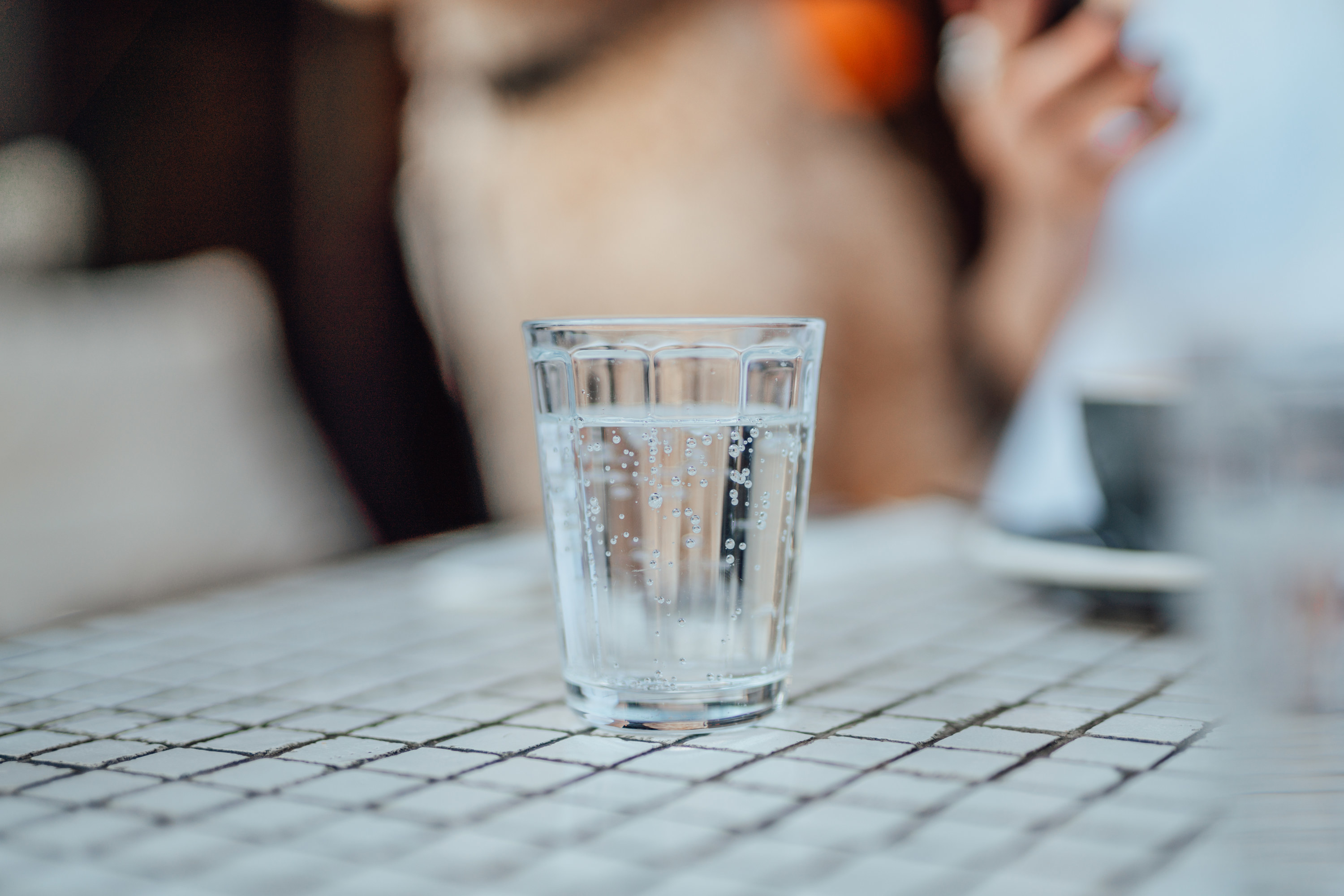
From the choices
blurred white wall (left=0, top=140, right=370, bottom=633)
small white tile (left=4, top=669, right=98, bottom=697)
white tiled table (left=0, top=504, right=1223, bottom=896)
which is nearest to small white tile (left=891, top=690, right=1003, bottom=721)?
white tiled table (left=0, top=504, right=1223, bottom=896)

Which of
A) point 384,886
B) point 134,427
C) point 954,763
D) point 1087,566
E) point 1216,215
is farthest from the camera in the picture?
point 1216,215

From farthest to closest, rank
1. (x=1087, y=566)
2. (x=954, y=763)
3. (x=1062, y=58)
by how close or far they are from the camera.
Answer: (x=1062, y=58), (x=1087, y=566), (x=954, y=763)

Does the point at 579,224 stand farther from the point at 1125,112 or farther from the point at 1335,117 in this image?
the point at 1335,117

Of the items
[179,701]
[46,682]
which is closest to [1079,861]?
[179,701]

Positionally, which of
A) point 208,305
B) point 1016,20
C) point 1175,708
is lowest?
point 1175,708

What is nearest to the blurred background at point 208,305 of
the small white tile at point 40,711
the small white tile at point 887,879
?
the small white tile at point 40,711

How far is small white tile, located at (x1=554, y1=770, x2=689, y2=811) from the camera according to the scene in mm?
401

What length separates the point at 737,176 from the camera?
1522 millimetres

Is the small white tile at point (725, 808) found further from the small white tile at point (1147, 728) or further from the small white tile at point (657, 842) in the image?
the small white tile at point (1147, 728)

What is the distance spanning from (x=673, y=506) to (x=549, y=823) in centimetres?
16

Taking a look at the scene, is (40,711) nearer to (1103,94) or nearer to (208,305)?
(208,305)

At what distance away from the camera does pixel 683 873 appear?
1.12 feet

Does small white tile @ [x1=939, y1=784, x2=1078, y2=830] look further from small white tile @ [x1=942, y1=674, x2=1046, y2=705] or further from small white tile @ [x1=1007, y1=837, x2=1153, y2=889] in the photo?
small white tile @ [x1=942, y1=674, x2=1046, y2=705]

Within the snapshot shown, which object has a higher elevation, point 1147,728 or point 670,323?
point 670,323
